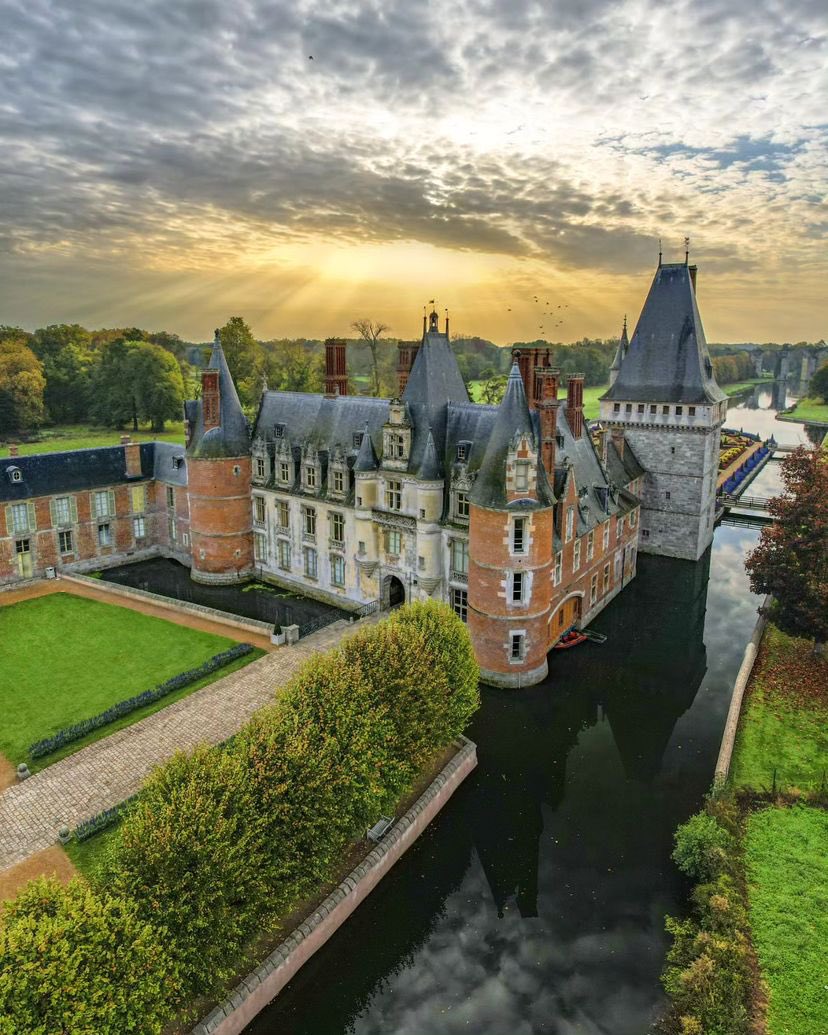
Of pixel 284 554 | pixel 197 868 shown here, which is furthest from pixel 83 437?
pixel 197 868

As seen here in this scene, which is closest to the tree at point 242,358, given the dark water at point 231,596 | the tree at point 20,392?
the tree at point 20,392

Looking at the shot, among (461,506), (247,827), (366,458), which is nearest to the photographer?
(247,827)

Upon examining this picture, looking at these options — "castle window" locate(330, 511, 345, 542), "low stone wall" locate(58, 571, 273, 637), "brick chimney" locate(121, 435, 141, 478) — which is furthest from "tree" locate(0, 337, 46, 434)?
"castle window" locate(330, 511, 345, 542)

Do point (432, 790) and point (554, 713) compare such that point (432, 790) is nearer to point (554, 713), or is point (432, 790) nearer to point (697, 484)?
point (554, 713)

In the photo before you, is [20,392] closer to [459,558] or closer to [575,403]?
[459,558]

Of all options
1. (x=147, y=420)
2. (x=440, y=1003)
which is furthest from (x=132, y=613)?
(x=147, y=420)

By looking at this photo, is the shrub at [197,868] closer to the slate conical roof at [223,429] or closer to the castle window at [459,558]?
the castle window at [459,558]
